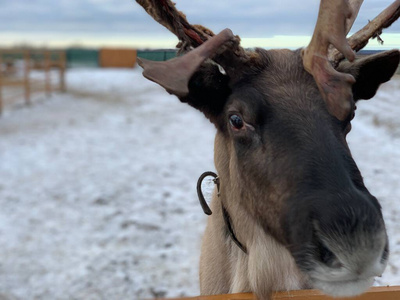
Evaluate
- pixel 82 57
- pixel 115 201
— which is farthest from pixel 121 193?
pixel 82 57

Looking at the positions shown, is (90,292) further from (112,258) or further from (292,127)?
(292,127)

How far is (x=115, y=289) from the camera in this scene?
502 cm

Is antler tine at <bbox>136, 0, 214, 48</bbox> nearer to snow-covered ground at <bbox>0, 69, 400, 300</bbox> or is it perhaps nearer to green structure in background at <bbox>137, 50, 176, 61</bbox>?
green structure in background at <bbox>137, 50, 176, 61</bbox>

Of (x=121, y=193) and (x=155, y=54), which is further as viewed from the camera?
(x=121, y=193)

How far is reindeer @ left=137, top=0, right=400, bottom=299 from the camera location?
171 cm

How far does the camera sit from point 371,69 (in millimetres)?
2342

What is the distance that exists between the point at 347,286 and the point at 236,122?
2.87 feet

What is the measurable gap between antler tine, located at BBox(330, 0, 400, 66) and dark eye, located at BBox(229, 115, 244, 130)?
569 millimetres

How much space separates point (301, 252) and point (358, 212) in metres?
0.28

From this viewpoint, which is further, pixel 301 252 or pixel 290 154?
pixel 290 154

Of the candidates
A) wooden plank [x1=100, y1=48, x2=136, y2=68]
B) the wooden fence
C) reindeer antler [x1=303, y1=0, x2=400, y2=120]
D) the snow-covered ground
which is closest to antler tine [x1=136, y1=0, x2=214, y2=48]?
reindeer antler [x1=303, y1=0, x2=400, y2=120]

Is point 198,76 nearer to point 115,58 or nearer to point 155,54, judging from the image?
point 155,54

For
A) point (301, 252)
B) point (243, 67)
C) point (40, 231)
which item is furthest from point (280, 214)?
point (40, 231)

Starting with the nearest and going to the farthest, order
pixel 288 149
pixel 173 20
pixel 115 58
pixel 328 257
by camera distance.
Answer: pixel 328 257, pixel 288 149, pixel 173 20, pixel 115 58
